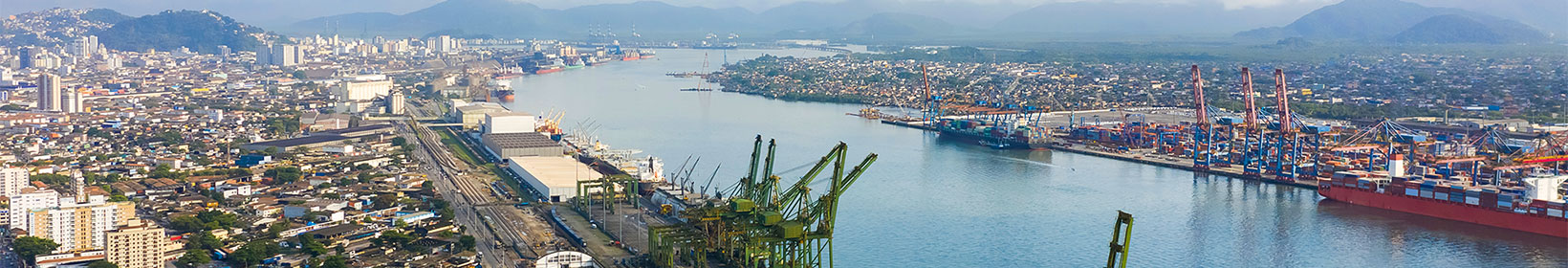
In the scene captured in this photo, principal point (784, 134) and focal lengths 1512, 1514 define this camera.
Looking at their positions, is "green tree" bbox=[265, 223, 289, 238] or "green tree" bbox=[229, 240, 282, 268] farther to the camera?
"green tree" bbox=[265, 223, 289, 238]

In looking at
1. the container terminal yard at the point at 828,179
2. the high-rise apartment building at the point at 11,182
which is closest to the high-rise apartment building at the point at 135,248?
the container terminal yard at the point at 828,179

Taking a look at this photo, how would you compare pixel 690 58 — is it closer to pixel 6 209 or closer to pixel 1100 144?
pixel 1100 144

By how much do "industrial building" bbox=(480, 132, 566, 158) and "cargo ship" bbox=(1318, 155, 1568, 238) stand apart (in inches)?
297

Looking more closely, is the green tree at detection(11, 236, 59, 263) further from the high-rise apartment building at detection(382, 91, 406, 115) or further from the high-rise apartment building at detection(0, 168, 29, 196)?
the high-rise apartment building at detection(382, 91, 406, 115)

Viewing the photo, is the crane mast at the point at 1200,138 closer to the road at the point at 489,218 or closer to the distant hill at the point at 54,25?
the road at the point at 489,218

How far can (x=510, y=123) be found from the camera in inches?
696

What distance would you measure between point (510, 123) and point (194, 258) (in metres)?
8.66

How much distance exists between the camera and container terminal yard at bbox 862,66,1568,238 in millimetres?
11289

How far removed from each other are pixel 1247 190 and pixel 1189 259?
4133 millimetres

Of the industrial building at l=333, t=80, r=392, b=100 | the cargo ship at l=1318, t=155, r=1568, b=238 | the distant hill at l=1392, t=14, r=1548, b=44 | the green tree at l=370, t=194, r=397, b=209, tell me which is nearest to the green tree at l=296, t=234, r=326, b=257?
the green tree at l=370, t=194, r=397, b=209

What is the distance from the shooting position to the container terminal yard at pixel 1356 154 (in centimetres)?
1129

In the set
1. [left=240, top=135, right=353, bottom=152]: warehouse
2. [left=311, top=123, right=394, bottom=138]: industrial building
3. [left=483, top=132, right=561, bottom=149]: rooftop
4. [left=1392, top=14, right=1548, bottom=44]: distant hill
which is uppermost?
[left=1392, top=14, right=1548, bottom=44]: distant hill

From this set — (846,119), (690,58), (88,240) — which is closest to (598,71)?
(690,58)

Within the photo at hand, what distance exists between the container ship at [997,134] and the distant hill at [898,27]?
6266 cm
